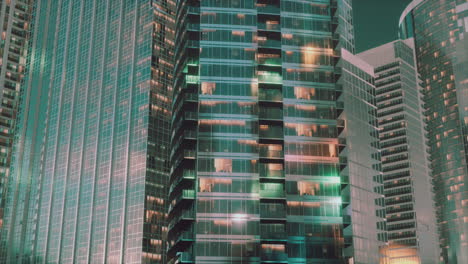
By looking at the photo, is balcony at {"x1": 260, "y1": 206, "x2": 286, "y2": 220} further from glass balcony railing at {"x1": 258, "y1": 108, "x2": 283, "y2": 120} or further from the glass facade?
glass balcony railing at {"x1": 258, "y1": 108, "x2": 283, "y2": 120}

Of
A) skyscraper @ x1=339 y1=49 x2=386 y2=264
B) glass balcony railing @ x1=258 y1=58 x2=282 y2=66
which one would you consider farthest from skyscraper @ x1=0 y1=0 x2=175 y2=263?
glass balcony railing @ x1=258 y1=58 x2=282 y2=66

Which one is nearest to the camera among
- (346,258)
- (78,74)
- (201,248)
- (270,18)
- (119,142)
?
(201,248)

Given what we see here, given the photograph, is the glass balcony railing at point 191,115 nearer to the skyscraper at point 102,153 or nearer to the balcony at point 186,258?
the balcony at point 186,258

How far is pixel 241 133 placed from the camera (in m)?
115

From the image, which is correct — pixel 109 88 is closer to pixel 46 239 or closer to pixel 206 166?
pixel 46 239

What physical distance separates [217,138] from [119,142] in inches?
2589

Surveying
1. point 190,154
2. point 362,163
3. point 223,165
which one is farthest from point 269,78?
point 362,163

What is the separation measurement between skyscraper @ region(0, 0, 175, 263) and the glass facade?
37869mm

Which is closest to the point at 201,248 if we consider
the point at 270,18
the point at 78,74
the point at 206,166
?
the point at 206,166

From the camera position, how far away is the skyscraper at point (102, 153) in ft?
534

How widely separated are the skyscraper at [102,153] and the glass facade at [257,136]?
37.9 meters

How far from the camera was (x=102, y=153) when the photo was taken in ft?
578

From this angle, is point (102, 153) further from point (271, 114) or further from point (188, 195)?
point (271, 114)

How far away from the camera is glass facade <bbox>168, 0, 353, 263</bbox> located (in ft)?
357
